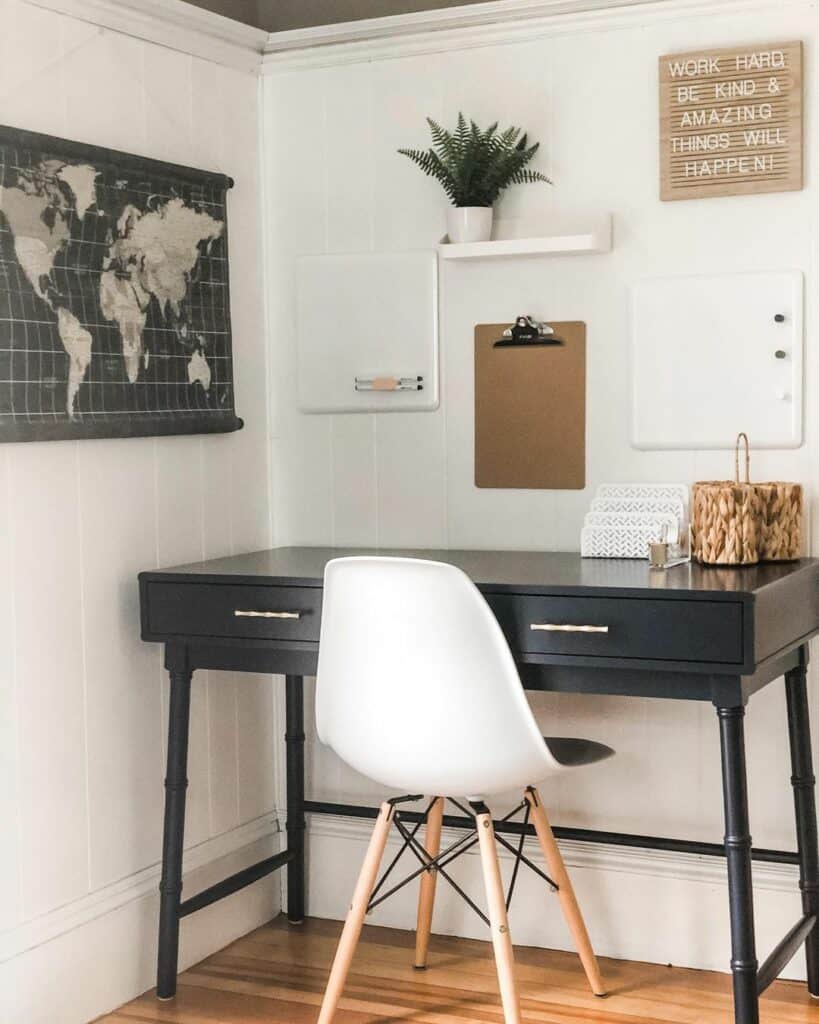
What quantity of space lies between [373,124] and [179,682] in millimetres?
1328

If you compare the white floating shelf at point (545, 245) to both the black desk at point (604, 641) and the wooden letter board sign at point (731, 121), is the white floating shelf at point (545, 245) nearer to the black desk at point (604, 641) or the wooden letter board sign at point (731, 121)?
the wooden letter board sign at point (731, 121)

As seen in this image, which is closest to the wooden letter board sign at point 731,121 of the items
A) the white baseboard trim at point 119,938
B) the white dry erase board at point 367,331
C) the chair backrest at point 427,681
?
the white dry erase board at point 367,331

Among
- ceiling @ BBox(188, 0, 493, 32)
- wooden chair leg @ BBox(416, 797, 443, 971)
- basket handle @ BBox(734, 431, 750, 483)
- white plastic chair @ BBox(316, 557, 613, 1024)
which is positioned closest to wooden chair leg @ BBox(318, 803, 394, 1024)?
white plastic chair @ BBox(316, 557, 613, 1024)

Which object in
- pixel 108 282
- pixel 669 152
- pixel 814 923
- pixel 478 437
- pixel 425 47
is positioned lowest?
pixel 814 923

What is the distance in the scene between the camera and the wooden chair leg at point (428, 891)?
291 centimetres

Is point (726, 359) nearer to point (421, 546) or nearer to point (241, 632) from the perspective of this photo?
Result: point (421, 546)

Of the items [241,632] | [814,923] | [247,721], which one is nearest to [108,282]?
[241,632]

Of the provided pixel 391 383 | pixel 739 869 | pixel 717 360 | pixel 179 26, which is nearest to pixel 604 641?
pixel 739 869

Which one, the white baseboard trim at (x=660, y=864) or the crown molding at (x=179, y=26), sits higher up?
the crown molding at (x=179, y=26)

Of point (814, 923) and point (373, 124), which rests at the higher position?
point (373, 124)

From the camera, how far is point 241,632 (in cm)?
275

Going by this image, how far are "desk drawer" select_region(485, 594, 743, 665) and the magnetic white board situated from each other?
0.65 metres

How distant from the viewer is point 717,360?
9.57ft

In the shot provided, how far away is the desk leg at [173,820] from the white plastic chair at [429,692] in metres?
0.40
